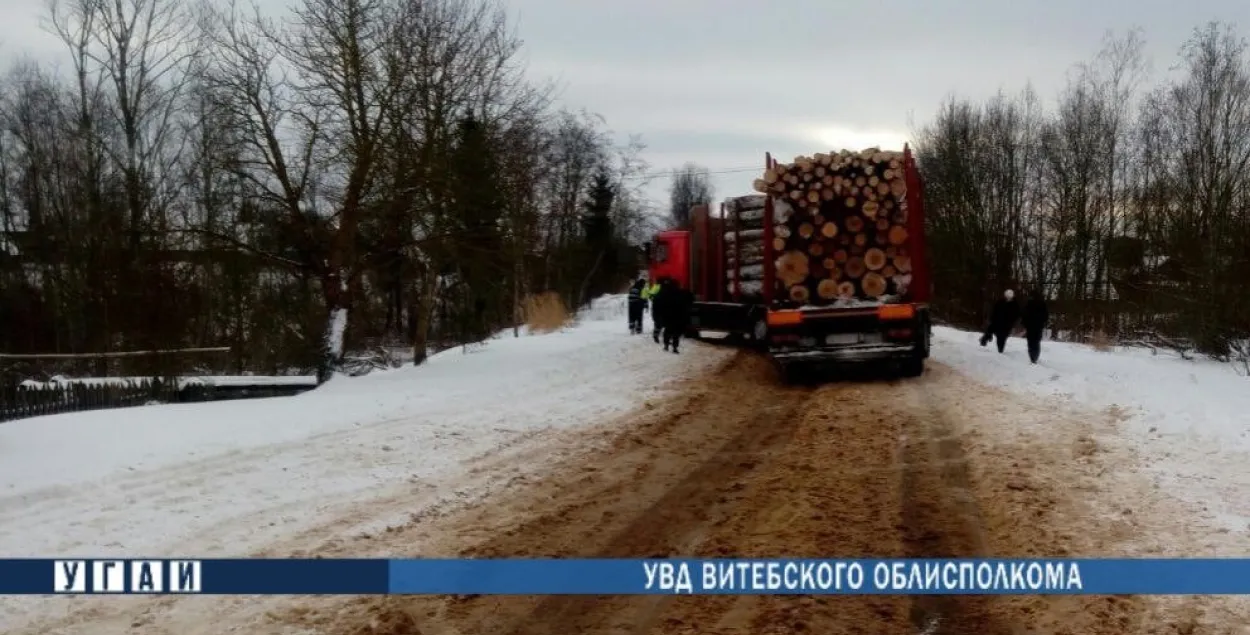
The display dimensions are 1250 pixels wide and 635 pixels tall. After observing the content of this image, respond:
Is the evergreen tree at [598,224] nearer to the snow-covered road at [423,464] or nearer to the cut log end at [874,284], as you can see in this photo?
the cut log end at [874,284]

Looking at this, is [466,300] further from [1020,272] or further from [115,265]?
[1020,272]

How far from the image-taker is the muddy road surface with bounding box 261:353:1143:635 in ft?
15.2

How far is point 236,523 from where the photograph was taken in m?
6.34

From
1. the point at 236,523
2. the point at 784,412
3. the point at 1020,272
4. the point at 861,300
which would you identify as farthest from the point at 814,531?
the point at 1020,272

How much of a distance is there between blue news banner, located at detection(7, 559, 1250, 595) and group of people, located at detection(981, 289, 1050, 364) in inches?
438

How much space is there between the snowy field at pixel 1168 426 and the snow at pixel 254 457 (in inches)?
196

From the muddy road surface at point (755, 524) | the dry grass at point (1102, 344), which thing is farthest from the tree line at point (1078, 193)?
the muddy road surface at point (755, 524)

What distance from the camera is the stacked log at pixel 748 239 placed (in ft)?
63.3

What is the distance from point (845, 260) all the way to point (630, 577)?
9.76 metres

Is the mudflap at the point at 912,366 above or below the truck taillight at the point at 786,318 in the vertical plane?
Answer: below

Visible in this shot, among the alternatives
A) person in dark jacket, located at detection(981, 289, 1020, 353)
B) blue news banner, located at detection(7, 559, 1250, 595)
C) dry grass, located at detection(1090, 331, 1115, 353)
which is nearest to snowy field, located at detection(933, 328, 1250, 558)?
blue news banner, located at detection(7, 559, 1250, 595)

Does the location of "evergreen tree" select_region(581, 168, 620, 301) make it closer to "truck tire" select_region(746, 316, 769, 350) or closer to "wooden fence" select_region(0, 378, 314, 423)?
"wooden fence" select_region(0, 378, 314, 423)

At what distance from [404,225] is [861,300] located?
333 inches

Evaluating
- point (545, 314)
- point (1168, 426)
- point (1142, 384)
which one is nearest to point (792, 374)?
point (1142, 384)
